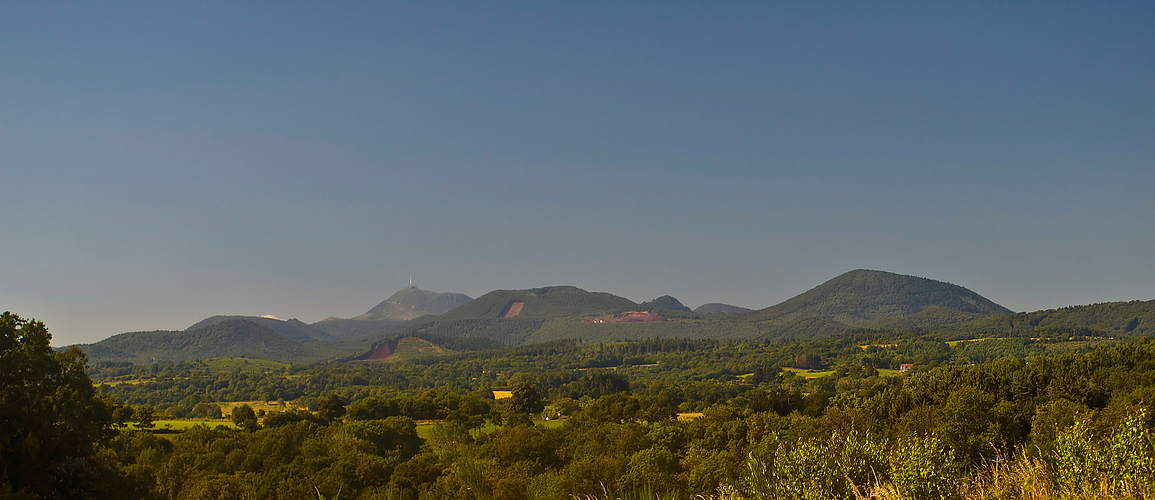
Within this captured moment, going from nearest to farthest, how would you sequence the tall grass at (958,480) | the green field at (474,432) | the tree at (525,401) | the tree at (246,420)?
1. the tall grass at (958,480)
2. the green field at (474,432)
3. the tree at (246,420)
4. the tree at (525,401)

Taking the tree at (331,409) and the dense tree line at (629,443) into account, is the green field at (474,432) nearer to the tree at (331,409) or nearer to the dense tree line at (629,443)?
the dense tree line at (629,443)

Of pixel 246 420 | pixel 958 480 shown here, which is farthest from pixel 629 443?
pixel 246 420

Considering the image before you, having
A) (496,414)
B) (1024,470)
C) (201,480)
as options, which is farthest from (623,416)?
(1024,470)

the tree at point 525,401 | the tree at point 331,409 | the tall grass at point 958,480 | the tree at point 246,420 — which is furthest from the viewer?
the tree at point 525,401

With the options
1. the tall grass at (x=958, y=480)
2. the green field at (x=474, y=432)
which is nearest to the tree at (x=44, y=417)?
the tall grass at (x=958, y=480)

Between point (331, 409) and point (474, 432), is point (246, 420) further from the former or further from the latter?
point (474, 432)

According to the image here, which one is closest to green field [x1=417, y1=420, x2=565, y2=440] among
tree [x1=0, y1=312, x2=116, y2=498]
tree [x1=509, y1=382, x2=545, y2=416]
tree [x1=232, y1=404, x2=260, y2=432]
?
tree [x1=509, y1=382, x2=545, y2=416]

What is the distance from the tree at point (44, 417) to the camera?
16.9m

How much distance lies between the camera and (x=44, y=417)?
18.5 m

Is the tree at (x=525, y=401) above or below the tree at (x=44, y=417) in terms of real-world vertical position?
below

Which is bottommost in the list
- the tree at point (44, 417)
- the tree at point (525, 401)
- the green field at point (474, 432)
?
the green field at point (474, 432)

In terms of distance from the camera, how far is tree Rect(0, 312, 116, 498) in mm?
16859

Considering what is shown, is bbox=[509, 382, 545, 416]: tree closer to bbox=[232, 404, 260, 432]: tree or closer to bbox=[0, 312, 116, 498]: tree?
bbox=[232, 404, 260, 432]: tree

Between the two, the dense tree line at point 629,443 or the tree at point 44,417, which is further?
the tree at point 44,417
